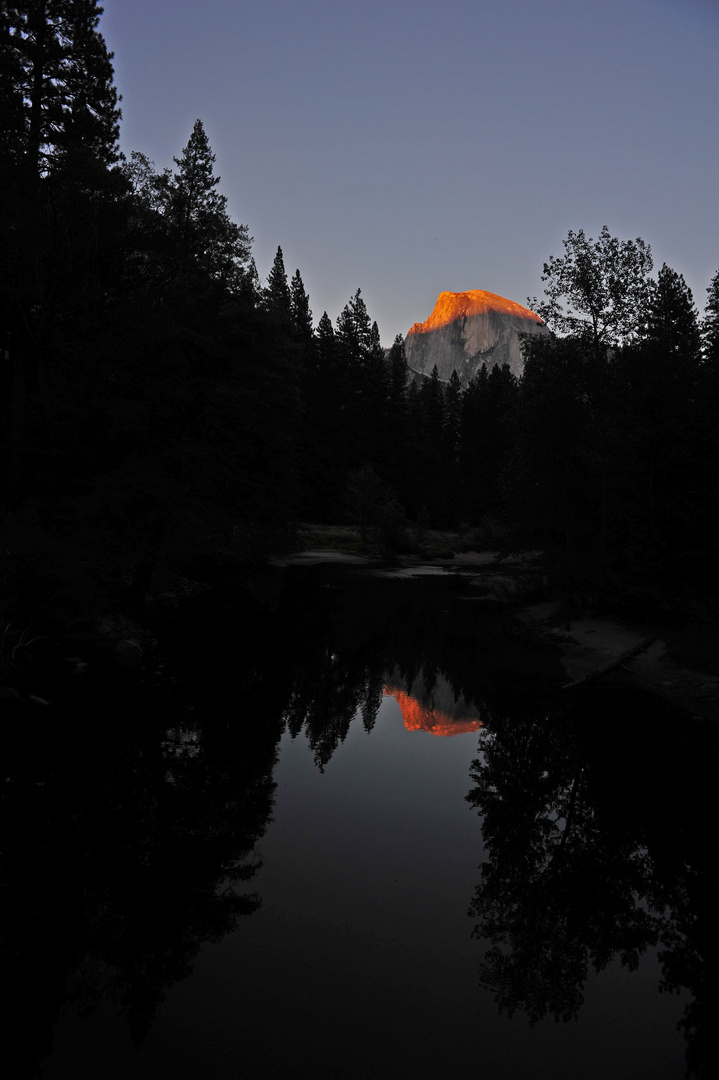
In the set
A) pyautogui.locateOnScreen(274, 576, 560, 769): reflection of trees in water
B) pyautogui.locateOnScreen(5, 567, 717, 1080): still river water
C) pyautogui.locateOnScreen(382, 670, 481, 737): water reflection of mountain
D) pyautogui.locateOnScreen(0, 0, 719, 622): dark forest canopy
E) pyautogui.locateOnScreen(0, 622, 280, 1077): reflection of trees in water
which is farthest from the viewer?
pyautogui.locateOnScreen(0, 0, 719, 622): dark forest canopy

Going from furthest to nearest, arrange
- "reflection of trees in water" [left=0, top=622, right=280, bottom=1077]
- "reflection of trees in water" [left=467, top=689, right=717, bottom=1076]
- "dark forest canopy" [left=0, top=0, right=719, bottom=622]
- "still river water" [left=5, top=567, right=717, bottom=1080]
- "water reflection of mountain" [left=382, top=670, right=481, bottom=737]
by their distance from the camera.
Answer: "dark forest canopy" [left=0, top=0, right=719, bottom=622] → "water reflection of mountain" [left=382, top=670, right=481, bottom=737] → "reflection of trees in water" [left=467, top=689, right=717, bottom=1076] → "reflection of trees in water" [left=0, top=622, right=280, bottom=1077] → "still river water" [left=5, top=567, right=717, bottom=1080]

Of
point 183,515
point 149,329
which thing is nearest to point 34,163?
point 149,329

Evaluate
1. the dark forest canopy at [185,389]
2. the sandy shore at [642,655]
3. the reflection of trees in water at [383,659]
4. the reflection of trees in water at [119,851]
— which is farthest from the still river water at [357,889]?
the dark forest canopy at [185,389]

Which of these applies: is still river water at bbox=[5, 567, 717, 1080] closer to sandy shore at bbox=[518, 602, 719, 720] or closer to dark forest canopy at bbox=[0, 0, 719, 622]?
sandy shore at bbox=[518, 602, 719, 720]

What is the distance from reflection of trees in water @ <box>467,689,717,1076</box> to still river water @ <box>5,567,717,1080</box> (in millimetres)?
38

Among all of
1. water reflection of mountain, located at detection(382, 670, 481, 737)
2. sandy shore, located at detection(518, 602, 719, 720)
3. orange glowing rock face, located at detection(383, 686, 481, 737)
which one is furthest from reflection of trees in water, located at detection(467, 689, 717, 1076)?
sandy shore, located at detection(518, 602, 719, 720)

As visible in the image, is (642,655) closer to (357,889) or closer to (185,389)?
(357,889)

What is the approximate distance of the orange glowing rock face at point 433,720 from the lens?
1388 cm

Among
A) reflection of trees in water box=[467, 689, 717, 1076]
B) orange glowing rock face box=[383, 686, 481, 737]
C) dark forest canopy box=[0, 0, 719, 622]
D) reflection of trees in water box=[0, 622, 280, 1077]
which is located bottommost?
orange glowing rock face box=[383, 686, 481, 737]

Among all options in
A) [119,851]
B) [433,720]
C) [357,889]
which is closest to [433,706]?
[433,720]

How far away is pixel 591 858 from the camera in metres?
8.43

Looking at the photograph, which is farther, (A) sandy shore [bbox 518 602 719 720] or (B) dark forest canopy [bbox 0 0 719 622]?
(B) dark forest canopy [bbox 0 0 719 622]

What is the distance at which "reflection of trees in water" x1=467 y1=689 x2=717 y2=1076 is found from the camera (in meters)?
6.26

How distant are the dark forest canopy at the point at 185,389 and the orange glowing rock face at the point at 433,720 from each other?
32.6 feet
